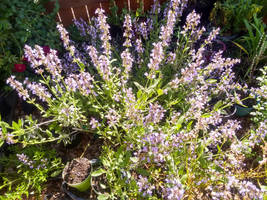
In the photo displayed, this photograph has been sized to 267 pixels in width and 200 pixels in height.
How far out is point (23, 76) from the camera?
10.2 ft

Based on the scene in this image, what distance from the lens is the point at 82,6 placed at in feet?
12.5

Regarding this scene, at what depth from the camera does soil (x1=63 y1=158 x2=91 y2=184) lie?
2.29 m

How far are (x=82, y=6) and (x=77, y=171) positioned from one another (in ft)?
8.71

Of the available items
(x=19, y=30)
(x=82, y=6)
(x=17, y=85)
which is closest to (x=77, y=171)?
(x=17, y=85)

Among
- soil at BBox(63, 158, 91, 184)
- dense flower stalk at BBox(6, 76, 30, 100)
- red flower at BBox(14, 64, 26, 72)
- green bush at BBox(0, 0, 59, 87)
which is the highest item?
green bush at BBox(0, 0, 59, 87)

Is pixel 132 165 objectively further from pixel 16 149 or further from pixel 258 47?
pixel 258 47

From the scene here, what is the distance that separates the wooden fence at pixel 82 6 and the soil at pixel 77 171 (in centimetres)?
246

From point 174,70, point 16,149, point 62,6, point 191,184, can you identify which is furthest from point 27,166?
point 62,6

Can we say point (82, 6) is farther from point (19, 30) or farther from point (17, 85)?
point (17, 85)

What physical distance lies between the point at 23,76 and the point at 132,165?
2.00 m

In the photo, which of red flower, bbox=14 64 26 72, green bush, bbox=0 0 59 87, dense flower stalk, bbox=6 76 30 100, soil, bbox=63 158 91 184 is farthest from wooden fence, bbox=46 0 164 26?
soil, bbox=63 158 91 184

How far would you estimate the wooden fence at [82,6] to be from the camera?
3.74m

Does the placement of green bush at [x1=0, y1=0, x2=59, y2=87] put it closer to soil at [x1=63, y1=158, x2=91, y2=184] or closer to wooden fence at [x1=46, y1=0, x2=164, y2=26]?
wooden fence at [x1=46, y1=0, x2=164, y2=26]

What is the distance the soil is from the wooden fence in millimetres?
2455
